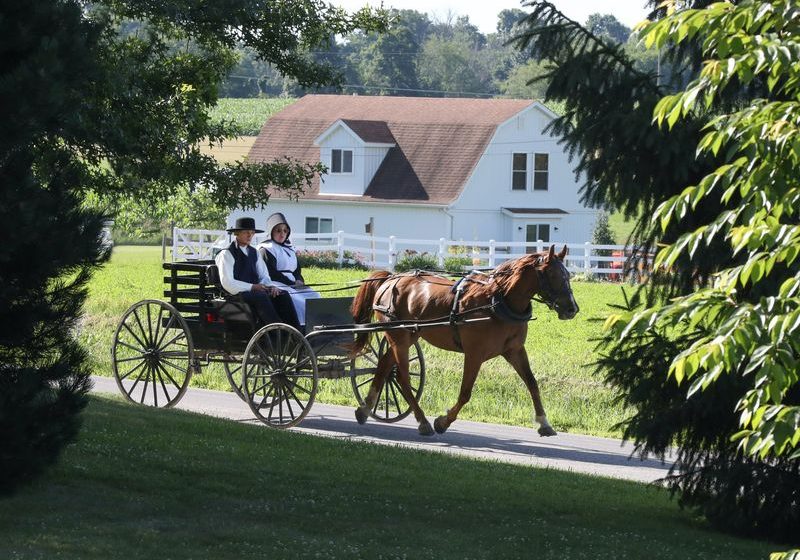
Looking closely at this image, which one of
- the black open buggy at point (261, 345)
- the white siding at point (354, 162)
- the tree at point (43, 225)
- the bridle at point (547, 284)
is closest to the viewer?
the tree at point (43, 225)

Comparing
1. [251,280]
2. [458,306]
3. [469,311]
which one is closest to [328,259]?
[251,280]

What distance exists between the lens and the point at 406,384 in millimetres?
15242

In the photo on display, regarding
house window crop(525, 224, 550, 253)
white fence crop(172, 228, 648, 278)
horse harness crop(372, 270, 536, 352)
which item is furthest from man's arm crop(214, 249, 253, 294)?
house window crop(525, 224, 550, 253)

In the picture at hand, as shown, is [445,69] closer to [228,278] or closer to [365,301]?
[365,301]

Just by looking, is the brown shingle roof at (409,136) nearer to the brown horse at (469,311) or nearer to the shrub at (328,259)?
the shrub at (328,259)

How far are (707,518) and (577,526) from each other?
1.19 metres

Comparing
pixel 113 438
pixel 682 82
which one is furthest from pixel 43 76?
pixel 682 82

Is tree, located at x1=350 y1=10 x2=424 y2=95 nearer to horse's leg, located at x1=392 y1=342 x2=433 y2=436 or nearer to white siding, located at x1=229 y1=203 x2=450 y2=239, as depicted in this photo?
white siding, located at x1=229 y1=203 x2=450 y2=239

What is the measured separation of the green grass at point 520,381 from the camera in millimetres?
17469

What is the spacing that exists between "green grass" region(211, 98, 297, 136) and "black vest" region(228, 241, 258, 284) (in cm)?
5032

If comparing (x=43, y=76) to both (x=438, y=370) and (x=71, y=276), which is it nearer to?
(x=71, y=276)

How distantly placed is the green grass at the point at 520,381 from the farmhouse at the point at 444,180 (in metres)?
18.7

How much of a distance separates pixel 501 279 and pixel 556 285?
0.79 metres

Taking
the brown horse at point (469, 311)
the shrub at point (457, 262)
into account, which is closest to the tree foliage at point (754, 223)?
the brown horse at point (469, 311)
